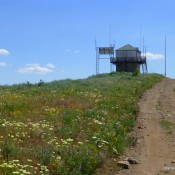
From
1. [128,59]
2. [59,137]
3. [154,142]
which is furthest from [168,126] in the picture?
[128,59]

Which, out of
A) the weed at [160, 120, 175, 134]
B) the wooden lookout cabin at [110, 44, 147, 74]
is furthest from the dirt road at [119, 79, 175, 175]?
the wooden lookout cabin at [110, 44, 147, 74]

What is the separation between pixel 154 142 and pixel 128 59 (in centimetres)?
6713

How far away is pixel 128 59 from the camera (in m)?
81.6

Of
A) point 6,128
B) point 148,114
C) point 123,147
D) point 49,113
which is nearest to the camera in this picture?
point 6,128

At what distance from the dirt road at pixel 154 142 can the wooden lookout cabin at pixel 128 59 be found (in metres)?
57.4

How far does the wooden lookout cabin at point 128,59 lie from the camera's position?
81875mm

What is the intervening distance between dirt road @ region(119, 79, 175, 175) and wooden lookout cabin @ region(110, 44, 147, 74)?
57.4 meters

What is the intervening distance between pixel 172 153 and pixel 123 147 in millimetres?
1508

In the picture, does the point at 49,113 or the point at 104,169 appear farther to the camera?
the point at 49,113

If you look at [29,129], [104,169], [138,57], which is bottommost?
[104,169]

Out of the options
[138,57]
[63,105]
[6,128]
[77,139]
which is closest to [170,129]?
[63,105]

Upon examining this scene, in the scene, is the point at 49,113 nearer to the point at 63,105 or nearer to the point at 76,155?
the point at 63,105

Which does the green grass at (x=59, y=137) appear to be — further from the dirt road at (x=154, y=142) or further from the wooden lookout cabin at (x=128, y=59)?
the wooden lookout cabin at (x=128, y=59)

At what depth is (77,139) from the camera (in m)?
12.3
